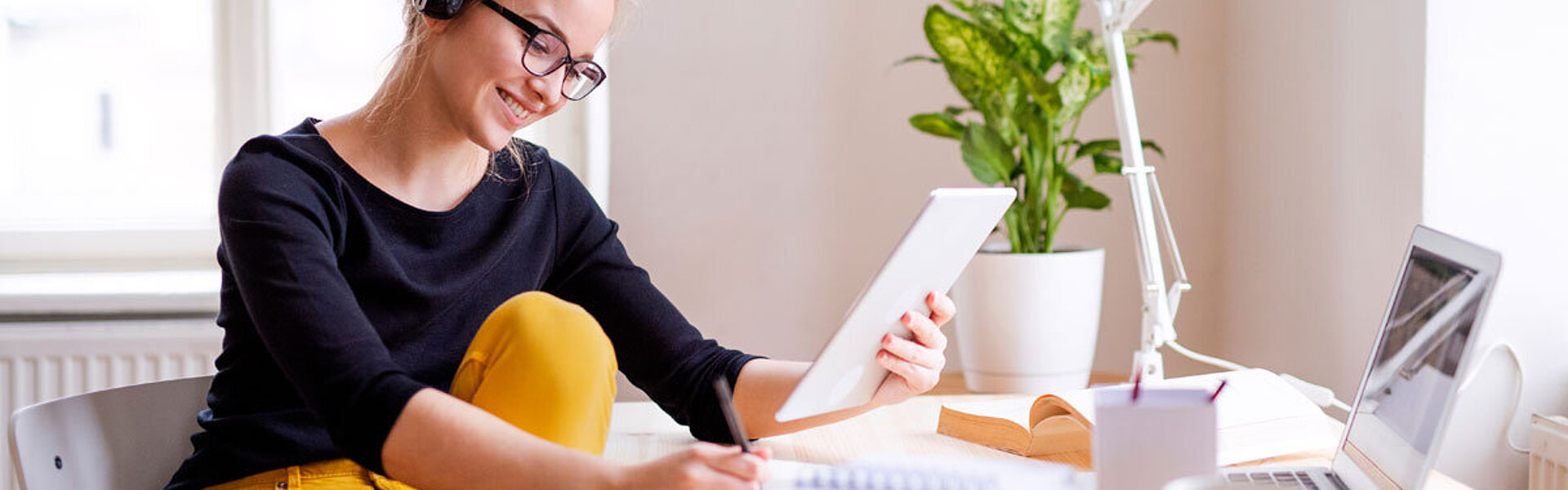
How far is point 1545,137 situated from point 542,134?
4.54 ft

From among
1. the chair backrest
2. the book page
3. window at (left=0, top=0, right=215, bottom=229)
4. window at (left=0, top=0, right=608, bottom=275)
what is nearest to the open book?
the book page

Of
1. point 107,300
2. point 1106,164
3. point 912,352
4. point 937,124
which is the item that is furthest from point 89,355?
point 1106,164

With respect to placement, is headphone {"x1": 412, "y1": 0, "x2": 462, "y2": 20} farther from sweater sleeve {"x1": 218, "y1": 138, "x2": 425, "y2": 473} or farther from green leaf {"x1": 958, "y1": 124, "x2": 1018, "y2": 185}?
green leaf {"x1": 958, "y1": 124, "x2": 1018, "y2": 185}

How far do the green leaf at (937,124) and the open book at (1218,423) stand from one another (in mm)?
522

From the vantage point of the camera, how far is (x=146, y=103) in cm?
219

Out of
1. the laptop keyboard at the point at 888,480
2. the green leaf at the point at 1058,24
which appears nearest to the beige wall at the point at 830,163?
the green leaf at the point at 1058,24

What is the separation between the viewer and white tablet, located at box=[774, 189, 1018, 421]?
951mm

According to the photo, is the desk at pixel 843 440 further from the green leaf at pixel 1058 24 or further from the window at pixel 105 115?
the window at pixel 105 115

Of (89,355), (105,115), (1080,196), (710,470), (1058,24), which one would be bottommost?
(89,355)

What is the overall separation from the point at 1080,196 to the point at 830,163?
0.44 metres

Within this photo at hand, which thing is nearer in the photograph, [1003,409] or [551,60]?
[551,60]

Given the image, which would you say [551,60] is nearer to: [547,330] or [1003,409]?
[547,330]

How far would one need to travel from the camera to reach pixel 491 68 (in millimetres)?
1079

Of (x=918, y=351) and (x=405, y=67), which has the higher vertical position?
(x=405, y=67)
